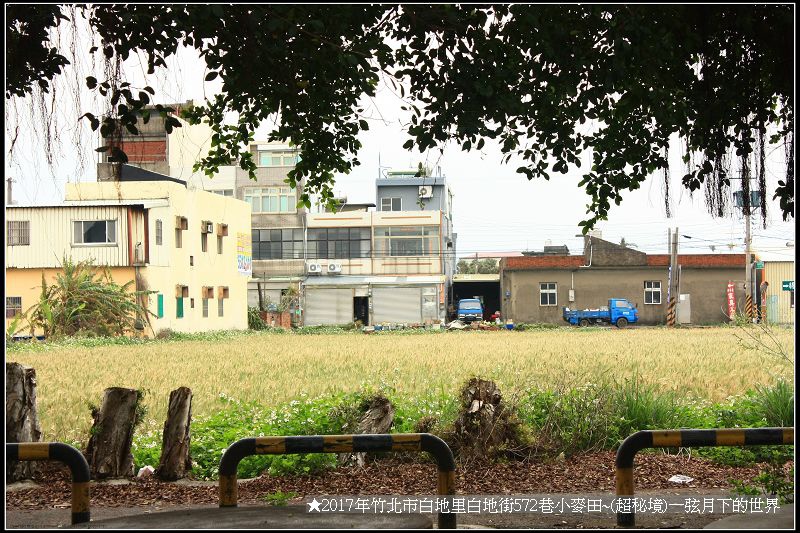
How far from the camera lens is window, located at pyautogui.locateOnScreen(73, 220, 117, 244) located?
37.9m

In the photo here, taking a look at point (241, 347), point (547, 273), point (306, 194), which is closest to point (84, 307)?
point (241, 347)

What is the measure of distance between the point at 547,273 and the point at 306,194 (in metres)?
52.9

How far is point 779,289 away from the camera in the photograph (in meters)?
63.1

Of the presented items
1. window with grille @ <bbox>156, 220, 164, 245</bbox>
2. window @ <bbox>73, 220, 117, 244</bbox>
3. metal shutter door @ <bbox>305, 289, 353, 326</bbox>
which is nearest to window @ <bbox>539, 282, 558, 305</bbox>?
metal shutter door @ <bbox>305, 289, 353, 326</bbox>

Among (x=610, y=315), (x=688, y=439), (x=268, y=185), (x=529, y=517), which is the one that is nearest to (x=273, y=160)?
(x=268, y=185)

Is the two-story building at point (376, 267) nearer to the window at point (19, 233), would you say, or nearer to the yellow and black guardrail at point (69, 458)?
the window at point (19, 233)

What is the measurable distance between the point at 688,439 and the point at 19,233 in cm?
3659

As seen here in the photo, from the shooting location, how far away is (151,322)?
38.8m

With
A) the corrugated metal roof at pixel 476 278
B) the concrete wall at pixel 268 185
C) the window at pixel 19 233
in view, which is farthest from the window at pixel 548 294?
the window at pixel 19 233

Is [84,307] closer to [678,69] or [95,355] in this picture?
[95,355]

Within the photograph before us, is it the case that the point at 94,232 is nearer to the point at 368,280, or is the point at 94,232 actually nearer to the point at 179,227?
the point at 179,227

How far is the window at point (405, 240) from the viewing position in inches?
2490

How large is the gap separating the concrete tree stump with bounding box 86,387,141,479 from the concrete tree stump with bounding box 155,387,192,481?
32 cm

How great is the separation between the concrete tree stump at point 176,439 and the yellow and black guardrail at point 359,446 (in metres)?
2.70
